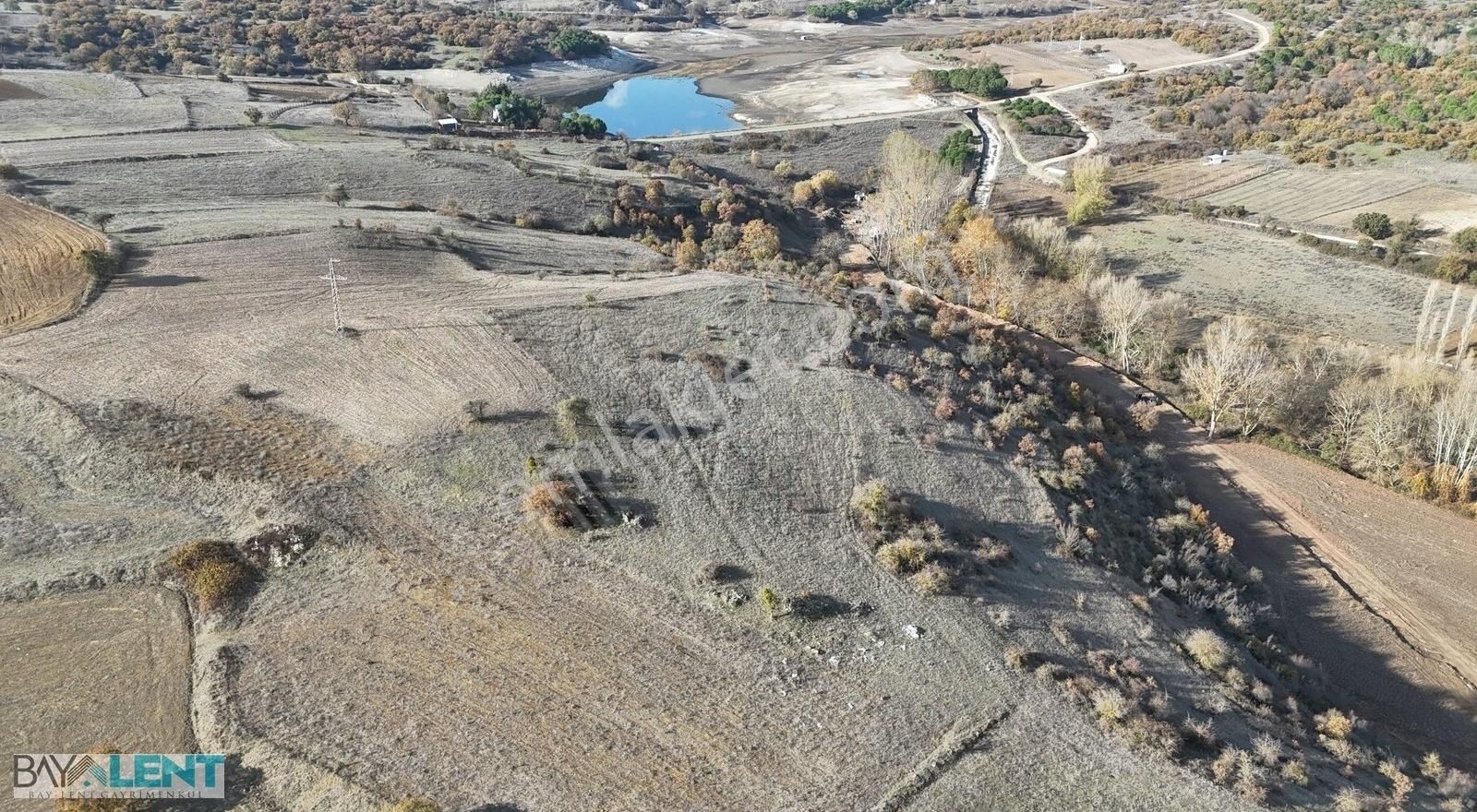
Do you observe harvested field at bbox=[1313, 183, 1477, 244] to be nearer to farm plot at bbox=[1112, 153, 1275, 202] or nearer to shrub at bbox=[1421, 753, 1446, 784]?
farm plot at bbox=[1112, 153, 1275, 202]

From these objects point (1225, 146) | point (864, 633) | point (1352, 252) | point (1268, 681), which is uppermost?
point (1225, 146)

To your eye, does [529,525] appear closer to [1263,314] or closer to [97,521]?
[97,521]

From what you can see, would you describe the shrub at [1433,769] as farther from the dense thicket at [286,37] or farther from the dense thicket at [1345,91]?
the dense thicket at [286,37]

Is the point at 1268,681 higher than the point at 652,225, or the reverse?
the point at 652,225

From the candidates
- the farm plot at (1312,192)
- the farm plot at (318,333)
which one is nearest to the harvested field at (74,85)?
the farm plot at (318,333)

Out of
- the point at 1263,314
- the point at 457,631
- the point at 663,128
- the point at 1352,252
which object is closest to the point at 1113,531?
the point at 457,631

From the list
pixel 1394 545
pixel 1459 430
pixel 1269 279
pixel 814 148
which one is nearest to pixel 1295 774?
pixel 1394 545
